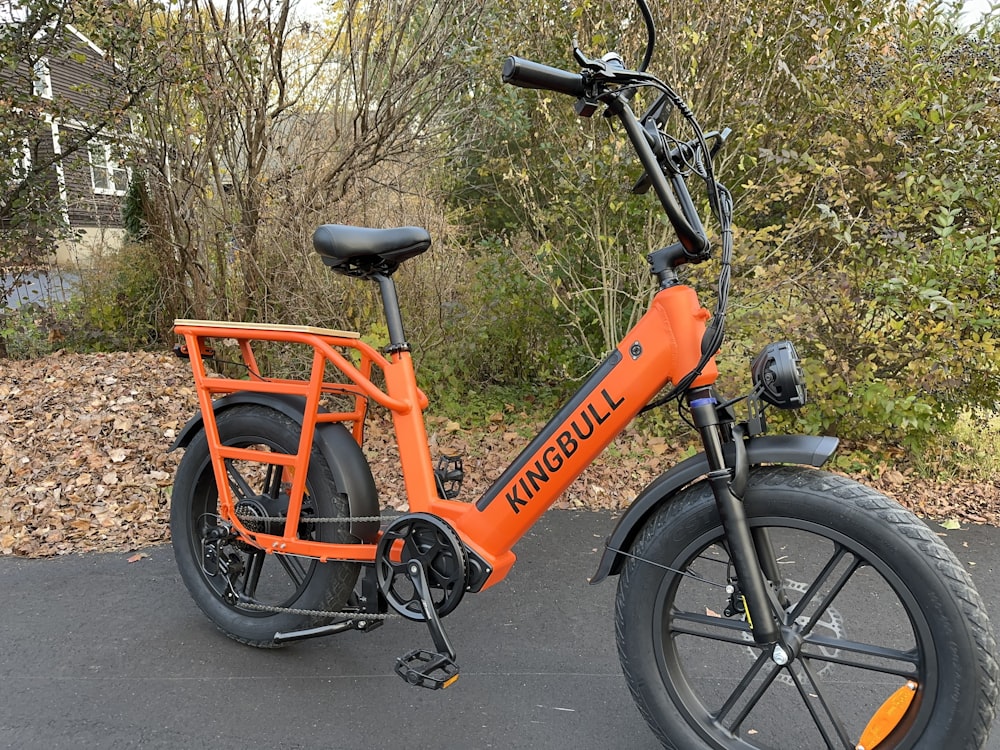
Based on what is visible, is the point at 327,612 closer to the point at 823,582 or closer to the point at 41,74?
the point at 823,582

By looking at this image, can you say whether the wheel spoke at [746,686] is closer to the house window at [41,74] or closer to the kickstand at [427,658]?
the kickstand at [427,658]

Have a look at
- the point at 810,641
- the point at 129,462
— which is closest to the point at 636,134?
the point at 810,641

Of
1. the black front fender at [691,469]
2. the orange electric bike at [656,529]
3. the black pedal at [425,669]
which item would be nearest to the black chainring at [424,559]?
the orange electric bike at [656,529]

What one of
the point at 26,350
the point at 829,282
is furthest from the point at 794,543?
the point at 26,350

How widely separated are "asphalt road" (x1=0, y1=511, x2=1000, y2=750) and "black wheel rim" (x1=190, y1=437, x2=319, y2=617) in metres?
0.21

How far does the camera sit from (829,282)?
4.27 meters

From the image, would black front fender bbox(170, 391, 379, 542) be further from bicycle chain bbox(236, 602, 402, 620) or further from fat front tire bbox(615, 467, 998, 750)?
fat front tire bbox(615, 467, 998, 750)

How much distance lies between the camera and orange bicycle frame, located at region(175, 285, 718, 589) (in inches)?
77.5

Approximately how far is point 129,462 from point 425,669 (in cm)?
289

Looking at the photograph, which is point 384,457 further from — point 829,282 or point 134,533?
point 829,282

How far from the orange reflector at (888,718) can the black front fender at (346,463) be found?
1.58 metres

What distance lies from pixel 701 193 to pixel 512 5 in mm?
1689

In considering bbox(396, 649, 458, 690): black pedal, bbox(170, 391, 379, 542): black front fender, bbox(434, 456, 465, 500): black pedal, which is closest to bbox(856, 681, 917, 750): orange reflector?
bbox(396, 649, 458, 690): black pedal

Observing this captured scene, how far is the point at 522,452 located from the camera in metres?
2.25
